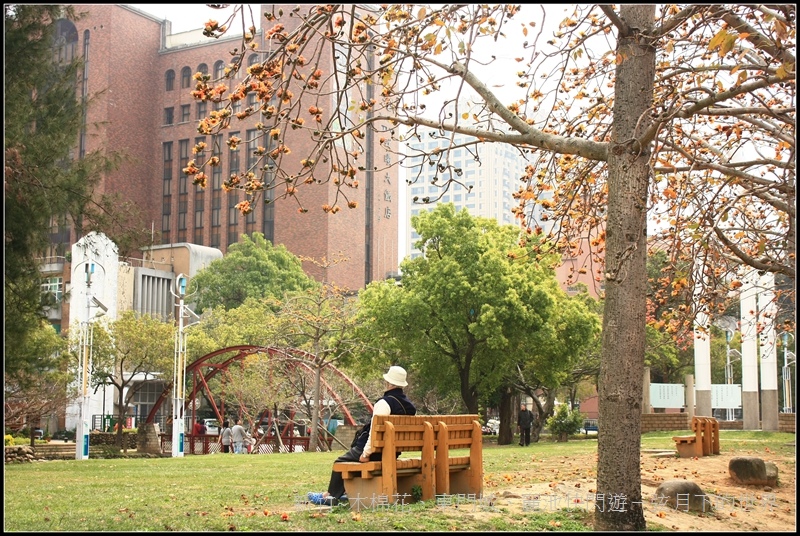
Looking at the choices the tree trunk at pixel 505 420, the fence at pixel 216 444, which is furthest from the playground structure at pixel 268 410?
the tree trunk at pixel 505 420

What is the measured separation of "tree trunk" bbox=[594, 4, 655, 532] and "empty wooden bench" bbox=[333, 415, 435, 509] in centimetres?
168

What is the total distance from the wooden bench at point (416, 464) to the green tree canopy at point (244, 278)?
54.1m

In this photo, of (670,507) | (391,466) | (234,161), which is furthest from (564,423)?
(234,161)

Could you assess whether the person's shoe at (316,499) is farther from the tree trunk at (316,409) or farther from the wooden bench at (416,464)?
the tree trunk at (316,409)

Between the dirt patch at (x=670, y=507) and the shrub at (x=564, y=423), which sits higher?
the dirt patch at (x=670, y=507)

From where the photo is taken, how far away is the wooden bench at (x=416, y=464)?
8.29 meters

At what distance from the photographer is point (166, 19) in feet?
294

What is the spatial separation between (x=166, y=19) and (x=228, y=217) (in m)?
21.3

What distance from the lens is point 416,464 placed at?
8.88 metres

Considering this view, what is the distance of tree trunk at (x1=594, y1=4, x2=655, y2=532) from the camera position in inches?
317

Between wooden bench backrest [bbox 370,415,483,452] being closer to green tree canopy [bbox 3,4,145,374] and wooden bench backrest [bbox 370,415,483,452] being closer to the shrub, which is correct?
green tree canopy [bbox 3,4,145,374]

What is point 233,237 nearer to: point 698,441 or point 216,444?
point 216,444

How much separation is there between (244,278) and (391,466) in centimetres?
5844

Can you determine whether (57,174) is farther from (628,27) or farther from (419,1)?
(628,27)
